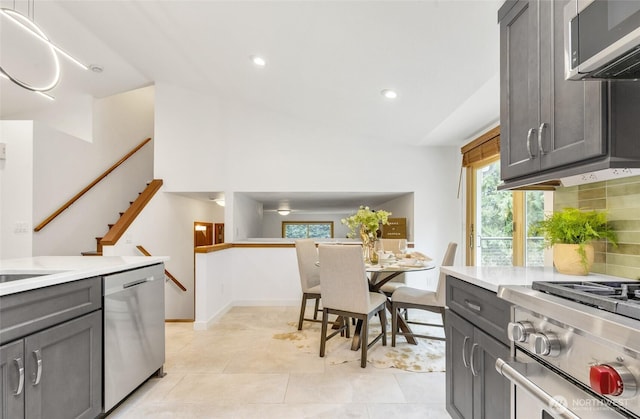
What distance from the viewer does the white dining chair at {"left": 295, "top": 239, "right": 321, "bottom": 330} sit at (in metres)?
3.47

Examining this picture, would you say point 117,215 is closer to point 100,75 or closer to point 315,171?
point 100,75

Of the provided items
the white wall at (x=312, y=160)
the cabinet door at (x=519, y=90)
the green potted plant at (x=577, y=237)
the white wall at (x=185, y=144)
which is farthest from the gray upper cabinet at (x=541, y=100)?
the white wall at (x=185, y=144)

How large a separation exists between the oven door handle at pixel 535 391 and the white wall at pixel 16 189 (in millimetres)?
4682

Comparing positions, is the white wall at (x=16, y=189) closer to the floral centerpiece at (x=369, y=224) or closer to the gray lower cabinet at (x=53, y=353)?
the gray lower cabinet at (x=53, y=353)

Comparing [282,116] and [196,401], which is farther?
[282,116]

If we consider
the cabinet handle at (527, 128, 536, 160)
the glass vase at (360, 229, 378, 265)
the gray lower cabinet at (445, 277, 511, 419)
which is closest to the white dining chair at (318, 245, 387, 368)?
the glass vase at (360, 229, 378, 265)

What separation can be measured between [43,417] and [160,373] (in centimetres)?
A: 105

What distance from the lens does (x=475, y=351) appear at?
1.46 meters

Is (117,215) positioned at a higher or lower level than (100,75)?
lower

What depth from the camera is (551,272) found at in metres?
1.61

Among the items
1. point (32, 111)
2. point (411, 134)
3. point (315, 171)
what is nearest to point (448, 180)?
point (411, 134)

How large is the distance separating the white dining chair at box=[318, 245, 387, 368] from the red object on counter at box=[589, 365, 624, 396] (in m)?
1.85

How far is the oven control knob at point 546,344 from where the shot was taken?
92cm

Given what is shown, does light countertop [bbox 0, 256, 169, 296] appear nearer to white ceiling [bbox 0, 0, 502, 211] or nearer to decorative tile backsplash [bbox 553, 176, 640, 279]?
white ceiling [bbox 0, 0, 502, 211]
